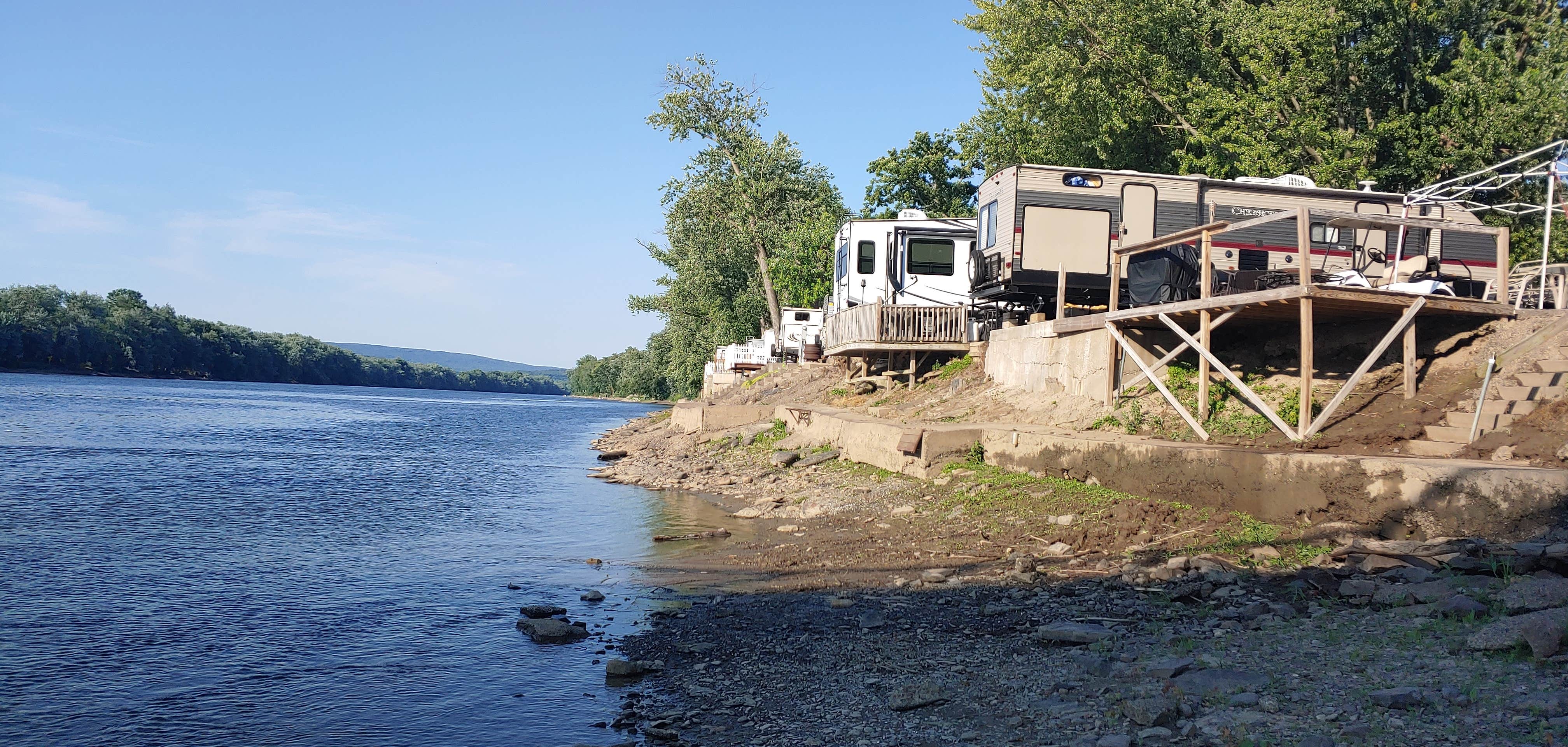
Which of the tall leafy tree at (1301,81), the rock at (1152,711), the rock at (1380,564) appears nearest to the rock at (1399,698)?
the rock at (1152,711)

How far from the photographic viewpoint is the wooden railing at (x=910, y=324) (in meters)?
21.6

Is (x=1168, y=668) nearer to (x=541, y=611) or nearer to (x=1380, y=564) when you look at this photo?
(x=1380, y=564)

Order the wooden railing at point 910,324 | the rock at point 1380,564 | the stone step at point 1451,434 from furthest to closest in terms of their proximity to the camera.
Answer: the wooden railing at point 910,324
the stone step at point 1451,434
the rock at point 1380,564

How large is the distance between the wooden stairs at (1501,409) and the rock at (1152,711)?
6154mm

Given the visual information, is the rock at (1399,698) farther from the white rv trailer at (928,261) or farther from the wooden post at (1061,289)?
the white rv trailer at (928,261)

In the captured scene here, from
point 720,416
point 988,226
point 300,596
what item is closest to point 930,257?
point 988,226

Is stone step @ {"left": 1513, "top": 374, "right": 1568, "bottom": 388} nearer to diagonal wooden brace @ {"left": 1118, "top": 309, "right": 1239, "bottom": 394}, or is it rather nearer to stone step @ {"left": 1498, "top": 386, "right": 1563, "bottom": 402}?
stone step @ {"left": 1498, "top": 386, "right": 1563, "bottom": 402}

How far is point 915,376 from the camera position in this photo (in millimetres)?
22906

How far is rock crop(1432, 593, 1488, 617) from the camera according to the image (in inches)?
259

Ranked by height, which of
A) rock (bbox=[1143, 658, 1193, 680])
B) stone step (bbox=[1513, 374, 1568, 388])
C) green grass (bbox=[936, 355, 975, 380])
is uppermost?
green grass (bbox=[936, 355, 975, 380])

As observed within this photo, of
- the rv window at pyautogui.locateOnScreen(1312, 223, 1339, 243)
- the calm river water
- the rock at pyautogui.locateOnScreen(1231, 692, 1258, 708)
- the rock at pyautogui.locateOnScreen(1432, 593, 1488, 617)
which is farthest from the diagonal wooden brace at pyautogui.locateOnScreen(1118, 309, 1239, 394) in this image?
the calm river water

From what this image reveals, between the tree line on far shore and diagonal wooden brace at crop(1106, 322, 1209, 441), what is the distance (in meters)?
124

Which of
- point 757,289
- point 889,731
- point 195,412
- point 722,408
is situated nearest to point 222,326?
point 195,412

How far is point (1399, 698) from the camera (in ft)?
17.9
